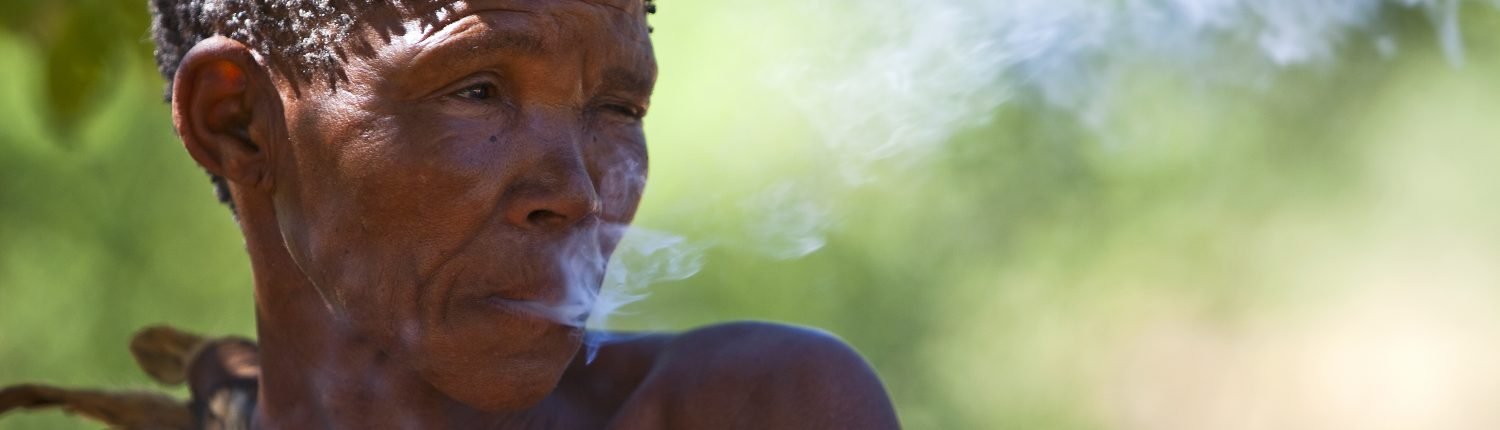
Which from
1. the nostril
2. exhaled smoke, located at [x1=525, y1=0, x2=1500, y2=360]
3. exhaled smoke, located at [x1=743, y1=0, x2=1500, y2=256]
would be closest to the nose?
the nostril

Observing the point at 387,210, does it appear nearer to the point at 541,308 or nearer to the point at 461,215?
the point at 461,215

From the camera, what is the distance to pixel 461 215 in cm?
160

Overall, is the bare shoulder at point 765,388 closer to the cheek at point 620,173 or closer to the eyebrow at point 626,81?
the cheek at point 620,173

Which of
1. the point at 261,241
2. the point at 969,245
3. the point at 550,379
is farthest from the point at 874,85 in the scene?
the point at 969,245

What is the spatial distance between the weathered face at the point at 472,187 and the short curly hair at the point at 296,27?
29mm

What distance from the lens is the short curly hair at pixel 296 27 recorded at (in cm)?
168

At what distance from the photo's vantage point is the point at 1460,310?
5.64 m

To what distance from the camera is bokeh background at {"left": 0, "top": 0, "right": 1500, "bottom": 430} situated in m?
4.55

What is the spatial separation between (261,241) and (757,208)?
657 mm

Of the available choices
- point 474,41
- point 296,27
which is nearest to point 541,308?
point 474,41

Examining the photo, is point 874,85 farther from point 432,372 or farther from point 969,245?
point 969,245

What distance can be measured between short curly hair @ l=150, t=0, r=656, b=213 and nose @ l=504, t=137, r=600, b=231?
0.21 m

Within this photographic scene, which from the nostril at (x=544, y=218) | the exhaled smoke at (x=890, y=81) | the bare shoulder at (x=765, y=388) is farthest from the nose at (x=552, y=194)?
the bare shoulder at (x=765, y=388)

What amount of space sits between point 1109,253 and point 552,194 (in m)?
4.25
